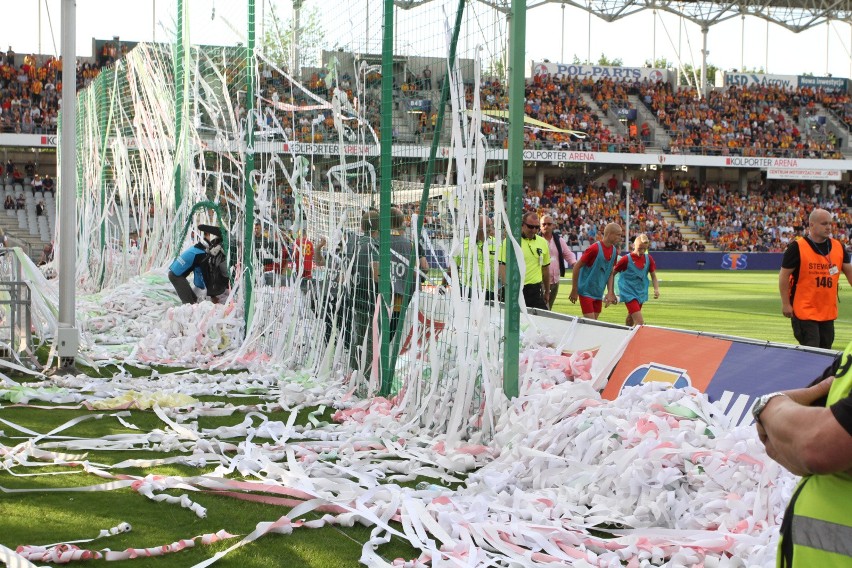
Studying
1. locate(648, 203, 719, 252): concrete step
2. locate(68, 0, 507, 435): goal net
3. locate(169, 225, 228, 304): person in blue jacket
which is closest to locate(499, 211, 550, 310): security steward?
locate(68, 0, 507, 435): goal net

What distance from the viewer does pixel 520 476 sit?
5066 millimetres

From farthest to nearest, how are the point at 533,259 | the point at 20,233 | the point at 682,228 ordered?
the point at 682,228, the point at 20,233, the point at 533,259

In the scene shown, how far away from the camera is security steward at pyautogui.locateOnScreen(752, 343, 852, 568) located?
1691 mm

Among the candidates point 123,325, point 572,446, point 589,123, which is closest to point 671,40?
point 589,123

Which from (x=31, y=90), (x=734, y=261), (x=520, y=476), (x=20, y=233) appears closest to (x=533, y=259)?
(x=520, y=476)

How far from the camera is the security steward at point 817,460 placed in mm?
1691

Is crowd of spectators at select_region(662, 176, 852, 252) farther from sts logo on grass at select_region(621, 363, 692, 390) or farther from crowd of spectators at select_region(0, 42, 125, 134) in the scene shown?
sts logo on grass at select_region(621, 363, 692, 390)

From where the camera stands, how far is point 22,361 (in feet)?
28.5

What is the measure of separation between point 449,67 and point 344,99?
77.1 inches

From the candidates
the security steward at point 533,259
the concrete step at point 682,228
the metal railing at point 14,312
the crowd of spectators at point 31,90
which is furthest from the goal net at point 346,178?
the concrete step at point 682,228

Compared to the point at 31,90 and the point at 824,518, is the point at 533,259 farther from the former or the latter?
the point at 31,90

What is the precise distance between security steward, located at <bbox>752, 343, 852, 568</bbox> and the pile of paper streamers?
74.0 inches

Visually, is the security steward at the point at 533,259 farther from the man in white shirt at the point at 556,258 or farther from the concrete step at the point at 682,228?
the concrete step at the point at 682,228

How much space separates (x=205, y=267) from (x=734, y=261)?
107 feet
